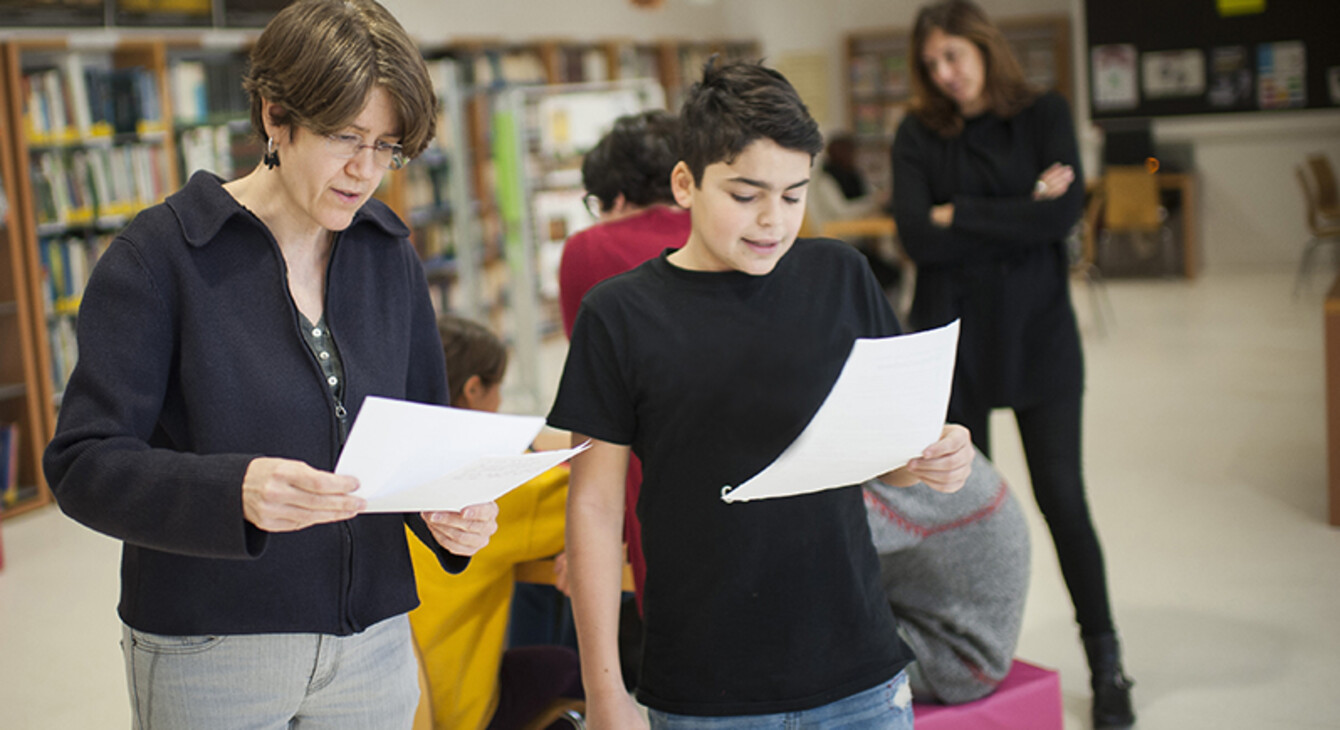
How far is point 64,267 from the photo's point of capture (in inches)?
220

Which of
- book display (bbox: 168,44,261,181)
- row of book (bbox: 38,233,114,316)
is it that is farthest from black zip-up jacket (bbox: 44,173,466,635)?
book display (bbox: 168,44,261,181)

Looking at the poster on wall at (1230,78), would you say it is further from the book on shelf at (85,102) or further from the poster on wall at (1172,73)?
the book on shelf at (85,102)

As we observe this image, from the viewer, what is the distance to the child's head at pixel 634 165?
2.38 metres

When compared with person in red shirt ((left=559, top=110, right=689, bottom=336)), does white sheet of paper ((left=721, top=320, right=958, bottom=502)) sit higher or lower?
lower

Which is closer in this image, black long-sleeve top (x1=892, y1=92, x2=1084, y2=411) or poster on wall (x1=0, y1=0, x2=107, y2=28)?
black long-sleeve top (x1=892, y1=92, x2=1084, y2=411)

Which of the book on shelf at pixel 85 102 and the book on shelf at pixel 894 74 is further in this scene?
the book on shelf at pixel 894 74

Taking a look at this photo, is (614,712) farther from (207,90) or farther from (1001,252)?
(207,90)

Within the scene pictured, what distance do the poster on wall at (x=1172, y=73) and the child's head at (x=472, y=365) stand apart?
9.68 metres

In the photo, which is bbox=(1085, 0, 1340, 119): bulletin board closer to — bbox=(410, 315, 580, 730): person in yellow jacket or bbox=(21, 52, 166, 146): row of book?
bbox=(21, 52, 166, 146): row of book

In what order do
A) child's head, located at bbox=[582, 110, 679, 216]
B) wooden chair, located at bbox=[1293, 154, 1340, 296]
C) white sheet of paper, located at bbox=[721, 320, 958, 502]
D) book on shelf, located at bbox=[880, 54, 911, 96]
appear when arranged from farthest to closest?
book on shelf, located at bbox=[880, 54, 911, 96] → wooden chair, located at bbox=[1293, 154, 1340, 296] → child's head, located at bbox=[582, 110, 679, 216] → white sheet of paper, located at bbox=[721, 320, 958, 502]

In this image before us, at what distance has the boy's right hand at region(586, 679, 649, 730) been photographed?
139 centimetres

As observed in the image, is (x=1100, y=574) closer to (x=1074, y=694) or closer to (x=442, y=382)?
(x=1074, y=694)

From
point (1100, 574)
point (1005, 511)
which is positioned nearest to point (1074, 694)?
point (1100, 574)

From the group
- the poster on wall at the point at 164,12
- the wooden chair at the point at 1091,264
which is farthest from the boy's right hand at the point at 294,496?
the wooden chair at the point at 1091,264
